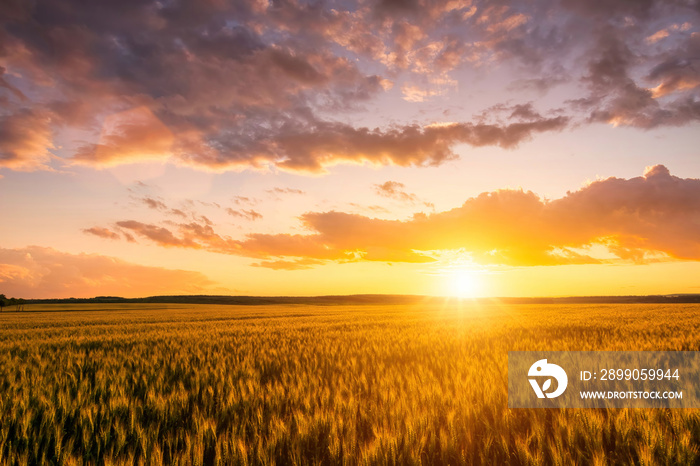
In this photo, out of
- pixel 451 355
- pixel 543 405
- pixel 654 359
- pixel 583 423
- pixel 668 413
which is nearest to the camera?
pixel 583 423

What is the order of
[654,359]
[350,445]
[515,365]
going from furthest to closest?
[654,359], [515,365], [350,445]

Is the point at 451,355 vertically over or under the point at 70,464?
under

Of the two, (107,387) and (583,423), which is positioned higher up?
(583,423)

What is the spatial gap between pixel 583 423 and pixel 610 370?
122 inches

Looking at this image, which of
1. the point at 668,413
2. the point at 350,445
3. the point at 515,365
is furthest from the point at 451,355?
the point at 350,445

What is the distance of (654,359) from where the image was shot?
688 centimetres

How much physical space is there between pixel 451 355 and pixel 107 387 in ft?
20.2

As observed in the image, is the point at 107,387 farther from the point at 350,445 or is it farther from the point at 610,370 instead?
the point at 610,370

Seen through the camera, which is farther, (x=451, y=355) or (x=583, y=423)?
(x=451, y=355)

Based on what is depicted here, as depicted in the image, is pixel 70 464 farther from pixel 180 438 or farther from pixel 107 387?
pixel 107 387

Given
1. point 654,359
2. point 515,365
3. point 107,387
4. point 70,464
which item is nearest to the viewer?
point 70,464

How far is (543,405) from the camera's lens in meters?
4.14

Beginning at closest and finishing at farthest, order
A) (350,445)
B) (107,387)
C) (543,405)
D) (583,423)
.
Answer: (350,445) < (583,423) < (543,405) < (107,387)

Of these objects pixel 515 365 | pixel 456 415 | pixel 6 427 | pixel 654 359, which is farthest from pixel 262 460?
pixel 654 359
